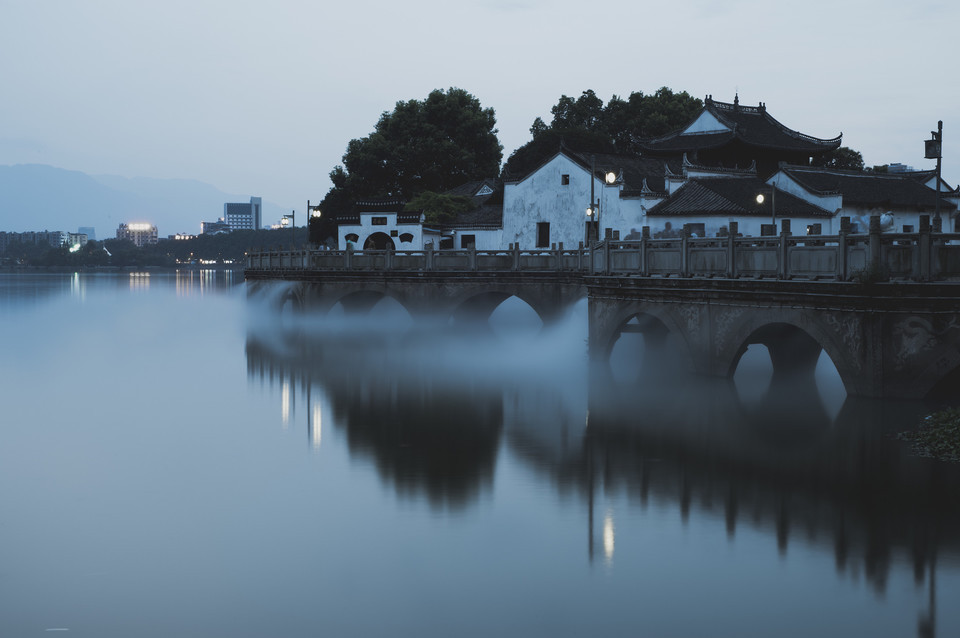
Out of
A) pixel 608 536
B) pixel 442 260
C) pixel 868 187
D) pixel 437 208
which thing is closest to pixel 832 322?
pixel 608 536

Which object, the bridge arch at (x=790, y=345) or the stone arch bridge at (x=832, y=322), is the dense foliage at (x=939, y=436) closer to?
the stone arch bridge at (x=832, y=322)

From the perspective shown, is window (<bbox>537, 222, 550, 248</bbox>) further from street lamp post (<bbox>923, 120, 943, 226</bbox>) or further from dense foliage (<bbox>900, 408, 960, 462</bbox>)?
dense foliage (<bbox>900, 408, 960, 462</bbox>)

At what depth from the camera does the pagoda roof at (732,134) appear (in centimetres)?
6469

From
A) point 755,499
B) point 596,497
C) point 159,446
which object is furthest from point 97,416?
point 755,499

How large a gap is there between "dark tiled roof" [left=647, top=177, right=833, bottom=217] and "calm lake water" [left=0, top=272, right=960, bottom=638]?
15.7 m

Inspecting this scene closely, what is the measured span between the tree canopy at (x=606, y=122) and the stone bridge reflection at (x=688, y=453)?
47698 mm

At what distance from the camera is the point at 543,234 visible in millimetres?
67000

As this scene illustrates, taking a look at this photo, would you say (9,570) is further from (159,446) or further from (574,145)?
(574,145)

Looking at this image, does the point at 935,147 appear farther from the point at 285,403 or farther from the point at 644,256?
the point at 285,403

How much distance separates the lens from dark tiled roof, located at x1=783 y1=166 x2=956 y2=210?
2219 inches

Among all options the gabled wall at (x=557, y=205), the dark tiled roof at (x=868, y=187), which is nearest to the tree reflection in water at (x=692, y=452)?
the dark tiled roof at (x=868, y=187)

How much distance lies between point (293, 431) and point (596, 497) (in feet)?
41.0

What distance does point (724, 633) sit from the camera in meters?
14.1

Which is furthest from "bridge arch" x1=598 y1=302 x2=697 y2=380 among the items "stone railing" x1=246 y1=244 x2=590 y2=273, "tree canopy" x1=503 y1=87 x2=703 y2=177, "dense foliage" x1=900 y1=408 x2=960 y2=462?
"tree canopy" x1=503 y1=87 x2=703 y2=177
